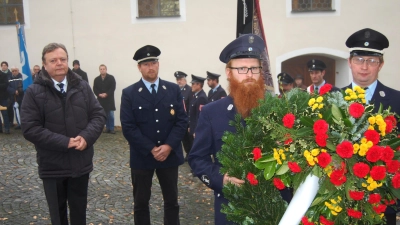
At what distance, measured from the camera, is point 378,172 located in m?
2.29

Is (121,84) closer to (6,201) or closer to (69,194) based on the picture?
(6,201)

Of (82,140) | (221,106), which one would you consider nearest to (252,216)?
(221,106)

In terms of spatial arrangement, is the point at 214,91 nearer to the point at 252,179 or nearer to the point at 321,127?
the point at 252,179

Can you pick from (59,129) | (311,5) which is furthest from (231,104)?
(311,5)

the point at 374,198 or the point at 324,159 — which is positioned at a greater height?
the point at 324,159

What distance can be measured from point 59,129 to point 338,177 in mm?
3058

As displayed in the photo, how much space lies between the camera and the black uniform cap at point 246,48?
345cm

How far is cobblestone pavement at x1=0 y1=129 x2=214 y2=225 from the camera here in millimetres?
6609

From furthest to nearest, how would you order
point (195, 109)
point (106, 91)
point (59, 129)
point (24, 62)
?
point (106, 91) < point (24, 62) < point (195, 109) < point (59, 129)

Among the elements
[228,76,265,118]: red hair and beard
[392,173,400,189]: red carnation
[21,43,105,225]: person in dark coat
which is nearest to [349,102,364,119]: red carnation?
[392,173,400,189]: red carnation

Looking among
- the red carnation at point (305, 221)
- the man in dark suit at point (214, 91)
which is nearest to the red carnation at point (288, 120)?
the red carnation at point (305, 221)

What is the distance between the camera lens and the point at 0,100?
1516 centimetres

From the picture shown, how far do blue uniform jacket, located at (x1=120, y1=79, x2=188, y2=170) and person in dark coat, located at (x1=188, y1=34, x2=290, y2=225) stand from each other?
1968 millimetres

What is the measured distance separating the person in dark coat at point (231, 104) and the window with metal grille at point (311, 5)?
12.9 meters
